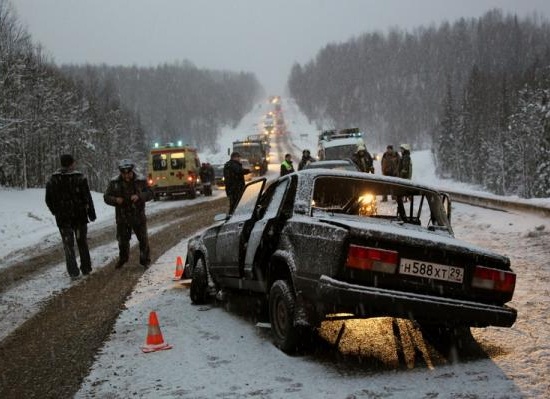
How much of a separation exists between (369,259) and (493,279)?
3.48 ft

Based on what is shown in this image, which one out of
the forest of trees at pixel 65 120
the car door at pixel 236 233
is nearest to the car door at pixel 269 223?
the car door at pixel 236 233

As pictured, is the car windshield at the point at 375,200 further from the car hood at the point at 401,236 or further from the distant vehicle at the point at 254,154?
the distant vehicle at the point at 254,154

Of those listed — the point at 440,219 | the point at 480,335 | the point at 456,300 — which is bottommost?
the point at 480,335

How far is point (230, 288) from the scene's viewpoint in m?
6.48

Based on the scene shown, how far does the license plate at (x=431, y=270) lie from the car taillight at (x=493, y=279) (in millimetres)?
145

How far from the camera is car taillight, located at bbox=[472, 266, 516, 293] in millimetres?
4539

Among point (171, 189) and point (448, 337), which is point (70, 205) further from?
point (171, 189)

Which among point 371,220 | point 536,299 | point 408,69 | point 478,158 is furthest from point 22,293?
point 408,69

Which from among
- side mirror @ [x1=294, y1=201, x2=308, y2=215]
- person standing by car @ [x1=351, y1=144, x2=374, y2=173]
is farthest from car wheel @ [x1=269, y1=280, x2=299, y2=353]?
person standing by car @ [x1=351, y1=144, x2=374, y2=173]

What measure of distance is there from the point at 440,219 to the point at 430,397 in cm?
211

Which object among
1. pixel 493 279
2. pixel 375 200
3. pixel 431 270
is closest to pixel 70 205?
pixel 375 200

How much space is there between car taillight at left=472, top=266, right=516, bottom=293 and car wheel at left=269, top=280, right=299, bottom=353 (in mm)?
1467

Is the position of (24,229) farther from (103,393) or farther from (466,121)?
(466,121)

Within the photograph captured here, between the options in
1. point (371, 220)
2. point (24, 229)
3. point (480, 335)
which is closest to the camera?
point (371, 220)
